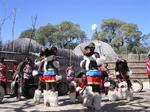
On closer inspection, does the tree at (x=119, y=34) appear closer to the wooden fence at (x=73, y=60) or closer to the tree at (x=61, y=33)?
the tree at (x=61, y=33)

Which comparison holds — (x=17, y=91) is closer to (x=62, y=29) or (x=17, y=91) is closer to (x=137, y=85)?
(x=137, y=85)

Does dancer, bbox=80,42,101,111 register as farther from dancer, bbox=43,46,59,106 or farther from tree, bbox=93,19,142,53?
tree, bbox=93,19,142,53

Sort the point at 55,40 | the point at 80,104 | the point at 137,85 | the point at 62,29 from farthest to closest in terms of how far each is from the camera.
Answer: the point at 62,29 → the point at 55,40 → the point at 137,85 → the point at 80,104

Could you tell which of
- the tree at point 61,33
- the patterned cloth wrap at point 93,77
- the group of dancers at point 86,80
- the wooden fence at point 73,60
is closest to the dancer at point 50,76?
the group of dancers at point 86,80

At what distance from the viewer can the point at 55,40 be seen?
2694 inches

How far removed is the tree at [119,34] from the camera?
6988 centimetres

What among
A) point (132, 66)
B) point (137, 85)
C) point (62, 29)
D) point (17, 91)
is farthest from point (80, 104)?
point (62, 29)

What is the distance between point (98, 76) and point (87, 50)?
2.33 ft

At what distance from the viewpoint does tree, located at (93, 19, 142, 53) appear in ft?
229

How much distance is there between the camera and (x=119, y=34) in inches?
2975

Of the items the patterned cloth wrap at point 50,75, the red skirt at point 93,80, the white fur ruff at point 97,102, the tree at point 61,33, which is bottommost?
the white fur ruff at point 97,102

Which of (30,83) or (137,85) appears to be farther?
(137,85)

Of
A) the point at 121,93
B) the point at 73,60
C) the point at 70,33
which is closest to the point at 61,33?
the point at 70,33

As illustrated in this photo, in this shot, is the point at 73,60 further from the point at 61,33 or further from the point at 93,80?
the point at 61,33
